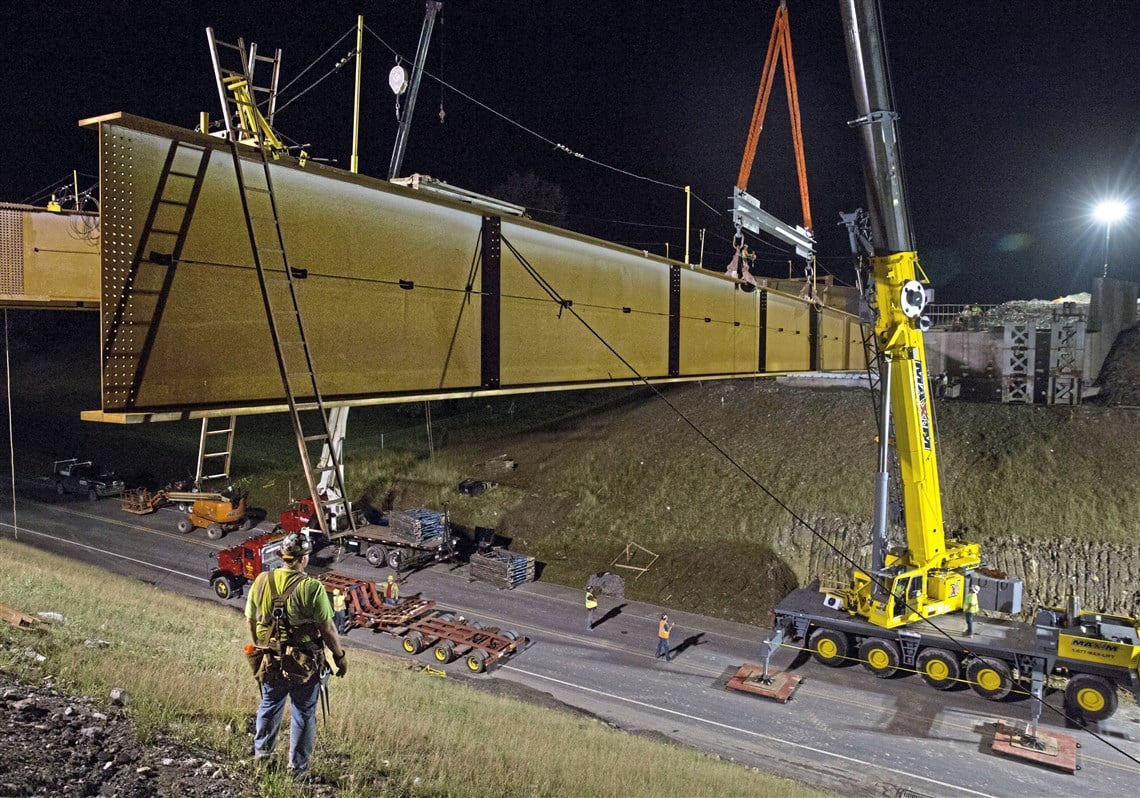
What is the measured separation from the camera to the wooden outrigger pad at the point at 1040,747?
12.5 meters

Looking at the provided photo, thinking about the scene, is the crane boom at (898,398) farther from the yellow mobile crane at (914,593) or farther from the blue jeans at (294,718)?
the blue jeans at (294,718)

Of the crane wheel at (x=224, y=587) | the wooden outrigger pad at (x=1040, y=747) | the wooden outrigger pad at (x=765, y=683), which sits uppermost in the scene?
the crane wheel at (x=224, y=587)

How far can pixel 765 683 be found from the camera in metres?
15.6

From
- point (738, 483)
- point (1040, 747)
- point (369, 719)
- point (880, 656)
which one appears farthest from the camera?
point (738, 483)

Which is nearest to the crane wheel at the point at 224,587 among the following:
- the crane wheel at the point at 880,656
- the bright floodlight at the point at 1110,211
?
the crane wheel at the point at 880,656

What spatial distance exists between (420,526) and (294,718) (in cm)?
1781

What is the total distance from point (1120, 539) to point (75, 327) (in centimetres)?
6624

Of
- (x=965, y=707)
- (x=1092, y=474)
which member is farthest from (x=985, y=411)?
(x=965, y=707)

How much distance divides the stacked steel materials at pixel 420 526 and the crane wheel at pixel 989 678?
639 inches

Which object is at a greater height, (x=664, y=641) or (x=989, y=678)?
(x=989, y=678)

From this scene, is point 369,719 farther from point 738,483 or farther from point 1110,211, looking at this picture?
point 1110,211

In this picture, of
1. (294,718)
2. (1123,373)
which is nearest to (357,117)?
(294,718)

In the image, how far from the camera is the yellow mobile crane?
1341 centimetres

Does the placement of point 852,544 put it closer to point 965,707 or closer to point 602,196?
point 965,707
